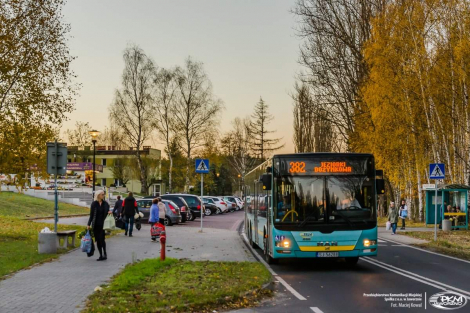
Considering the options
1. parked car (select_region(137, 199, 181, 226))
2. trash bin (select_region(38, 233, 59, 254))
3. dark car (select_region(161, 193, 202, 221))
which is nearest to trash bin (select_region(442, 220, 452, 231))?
parked car (select_region(137, 199, 181, 226))

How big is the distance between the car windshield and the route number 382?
15 centimetres

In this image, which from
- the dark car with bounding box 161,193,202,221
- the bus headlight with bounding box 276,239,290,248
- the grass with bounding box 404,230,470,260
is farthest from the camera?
the dark car with bounding box 161,193,202,221

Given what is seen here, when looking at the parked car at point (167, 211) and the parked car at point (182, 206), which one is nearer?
the parked car at point (167, 211)

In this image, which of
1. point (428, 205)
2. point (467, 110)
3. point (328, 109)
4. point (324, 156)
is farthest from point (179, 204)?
point (324, 156)

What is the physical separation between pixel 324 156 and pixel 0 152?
11.2 meters

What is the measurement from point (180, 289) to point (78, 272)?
339cm

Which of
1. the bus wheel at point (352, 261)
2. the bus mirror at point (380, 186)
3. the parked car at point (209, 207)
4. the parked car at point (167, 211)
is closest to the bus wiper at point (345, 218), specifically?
the bus mirror at point (380, 186)

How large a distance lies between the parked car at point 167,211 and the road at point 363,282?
54.0 feet

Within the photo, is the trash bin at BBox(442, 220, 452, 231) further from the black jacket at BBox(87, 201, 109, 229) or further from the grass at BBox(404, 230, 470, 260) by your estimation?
the black jacket at BBox(87, 201, 109, 229)

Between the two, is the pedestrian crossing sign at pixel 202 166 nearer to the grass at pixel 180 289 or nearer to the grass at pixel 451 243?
the grass at pixel 451 243

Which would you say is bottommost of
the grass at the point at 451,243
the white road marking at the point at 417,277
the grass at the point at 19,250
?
the grass at the point at 451,243

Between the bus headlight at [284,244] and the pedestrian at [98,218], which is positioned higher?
the pedestrian at [98,218]

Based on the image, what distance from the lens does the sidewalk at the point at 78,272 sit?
9.15m

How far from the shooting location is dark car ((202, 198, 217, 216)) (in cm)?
5487
